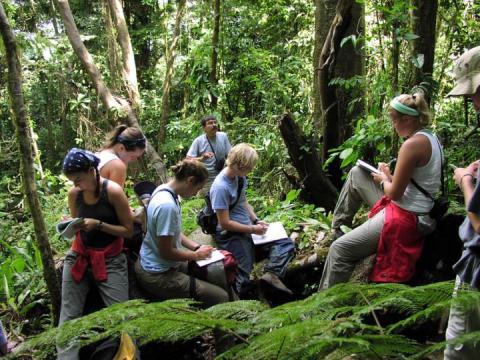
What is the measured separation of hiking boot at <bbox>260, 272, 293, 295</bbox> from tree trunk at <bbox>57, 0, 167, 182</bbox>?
253 inches

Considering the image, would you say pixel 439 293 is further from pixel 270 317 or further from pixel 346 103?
pixel 346 103

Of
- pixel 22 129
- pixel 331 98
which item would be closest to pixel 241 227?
pixel 22 129

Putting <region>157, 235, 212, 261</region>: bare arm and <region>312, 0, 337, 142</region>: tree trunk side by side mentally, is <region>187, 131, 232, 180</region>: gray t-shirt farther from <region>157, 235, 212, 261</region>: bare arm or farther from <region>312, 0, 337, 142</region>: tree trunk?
<region>157, 235, 212, 261</region>: bare arm

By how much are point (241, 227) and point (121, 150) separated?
1291mm

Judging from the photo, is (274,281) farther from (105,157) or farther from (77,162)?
(77,162)

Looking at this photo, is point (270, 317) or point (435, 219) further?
point (435, 219)

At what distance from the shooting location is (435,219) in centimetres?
361

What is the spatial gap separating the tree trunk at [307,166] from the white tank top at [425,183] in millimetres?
2350

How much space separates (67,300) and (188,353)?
1289 mm

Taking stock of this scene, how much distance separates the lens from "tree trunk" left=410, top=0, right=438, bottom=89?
494 centimetres

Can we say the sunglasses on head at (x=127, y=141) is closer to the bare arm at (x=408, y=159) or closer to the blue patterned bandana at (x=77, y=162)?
the blue patterned bandana at (x=77, y=162)

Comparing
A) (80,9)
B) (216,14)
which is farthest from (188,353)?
(80,9)

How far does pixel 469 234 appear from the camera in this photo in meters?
2.33

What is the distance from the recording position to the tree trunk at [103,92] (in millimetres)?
10648
